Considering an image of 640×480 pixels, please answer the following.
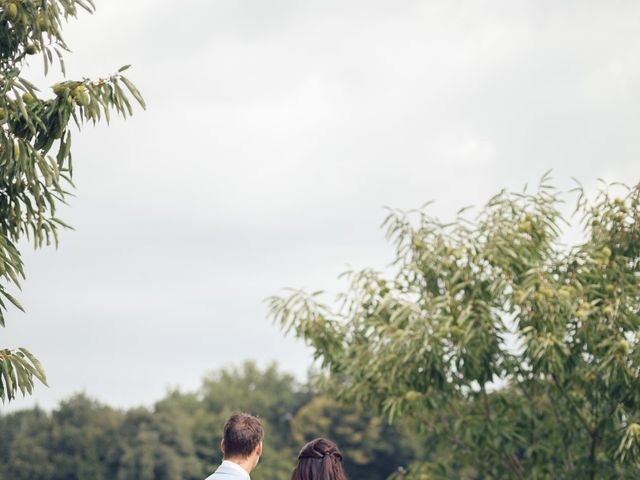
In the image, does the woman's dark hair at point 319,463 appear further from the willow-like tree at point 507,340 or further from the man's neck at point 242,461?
the willow-like tree at point 507,340

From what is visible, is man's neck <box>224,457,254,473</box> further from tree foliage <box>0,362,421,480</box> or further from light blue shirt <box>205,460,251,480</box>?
tree foliage <box>0,362,421,480</box>

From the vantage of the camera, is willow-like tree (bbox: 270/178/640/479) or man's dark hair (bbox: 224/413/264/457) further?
willow-like tree (bbox: 270/178/640/479)

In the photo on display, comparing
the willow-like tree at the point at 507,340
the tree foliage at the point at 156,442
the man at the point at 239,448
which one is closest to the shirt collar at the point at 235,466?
the man at the point at 239,448

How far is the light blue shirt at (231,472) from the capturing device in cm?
580

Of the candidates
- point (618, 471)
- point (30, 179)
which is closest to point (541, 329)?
point (618, 471)

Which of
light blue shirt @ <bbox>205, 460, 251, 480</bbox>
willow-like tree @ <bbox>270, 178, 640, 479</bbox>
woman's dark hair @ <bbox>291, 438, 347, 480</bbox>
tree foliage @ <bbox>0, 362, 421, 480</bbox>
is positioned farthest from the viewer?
tree foliage @ <bbox>0, 362, 421, 480</bbox>

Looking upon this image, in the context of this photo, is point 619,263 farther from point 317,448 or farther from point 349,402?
point 317,448

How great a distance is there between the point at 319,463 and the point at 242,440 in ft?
1.45

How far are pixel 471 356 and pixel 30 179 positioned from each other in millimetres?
5945

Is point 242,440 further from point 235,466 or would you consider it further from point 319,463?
point 319,463

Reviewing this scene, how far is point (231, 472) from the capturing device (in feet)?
19.2

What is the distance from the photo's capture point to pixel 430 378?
13.0m

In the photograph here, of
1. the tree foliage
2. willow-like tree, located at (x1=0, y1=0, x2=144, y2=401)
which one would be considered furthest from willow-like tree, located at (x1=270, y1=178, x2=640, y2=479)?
the tree foliage

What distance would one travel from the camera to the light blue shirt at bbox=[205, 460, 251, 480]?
5801 mm
